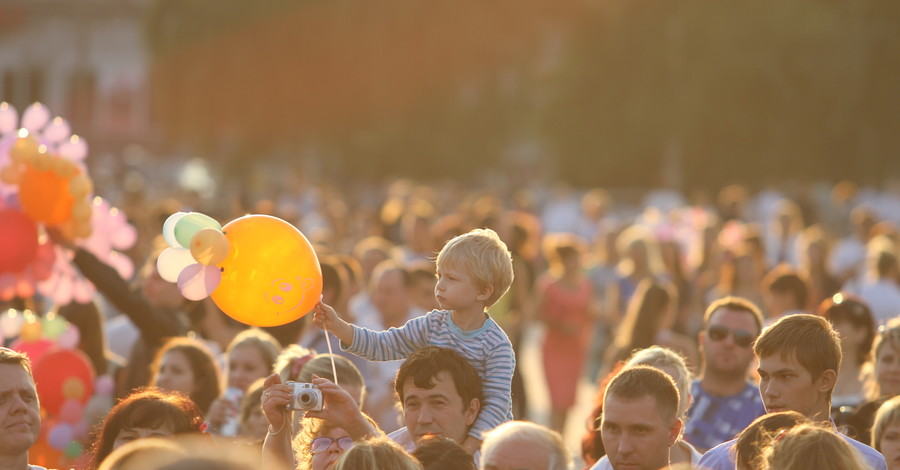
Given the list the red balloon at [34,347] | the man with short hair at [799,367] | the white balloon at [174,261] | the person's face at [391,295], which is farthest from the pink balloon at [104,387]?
the man with short hair at [799,367]

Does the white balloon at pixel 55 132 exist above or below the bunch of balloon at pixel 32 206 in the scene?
above

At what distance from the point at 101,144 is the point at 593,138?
33.6 meters

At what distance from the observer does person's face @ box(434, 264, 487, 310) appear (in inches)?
211

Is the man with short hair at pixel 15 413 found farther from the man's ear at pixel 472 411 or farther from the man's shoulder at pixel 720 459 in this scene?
the man's shoulder at pixel 720 459

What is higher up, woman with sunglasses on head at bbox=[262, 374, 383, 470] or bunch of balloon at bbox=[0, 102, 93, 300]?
bunch of balloon at bbox=[0, 102, 93, 300]

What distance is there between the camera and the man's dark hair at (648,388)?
16.6ft

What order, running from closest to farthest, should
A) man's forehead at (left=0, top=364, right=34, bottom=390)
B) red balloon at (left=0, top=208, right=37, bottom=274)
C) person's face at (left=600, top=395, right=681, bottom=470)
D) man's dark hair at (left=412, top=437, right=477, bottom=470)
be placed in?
man's dark hair at (left=412, top=437, right=477, bottom=470)
person's face at (left=600, top=395, right=681, bottom=470)
man's forehead at (left=0, top=364, right=34, bottom=390)
red balloon at (left=0, top=208, right=37, bottom=274)

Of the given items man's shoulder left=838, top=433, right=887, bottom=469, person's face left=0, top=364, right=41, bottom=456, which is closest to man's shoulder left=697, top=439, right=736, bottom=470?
man's shoulder left=838, top=433, right=887, bottom=469

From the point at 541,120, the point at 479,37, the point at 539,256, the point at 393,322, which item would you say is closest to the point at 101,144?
the point at 479,37

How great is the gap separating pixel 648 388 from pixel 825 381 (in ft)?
3.16

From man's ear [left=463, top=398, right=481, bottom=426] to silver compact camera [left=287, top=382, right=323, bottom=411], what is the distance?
2.16ft

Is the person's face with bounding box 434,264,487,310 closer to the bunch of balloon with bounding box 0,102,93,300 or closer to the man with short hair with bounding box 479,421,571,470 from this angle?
the man with short hair with bounding box 479,421,571,470

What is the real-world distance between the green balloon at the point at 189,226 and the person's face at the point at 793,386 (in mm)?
2277

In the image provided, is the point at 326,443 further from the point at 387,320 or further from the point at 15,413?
the point at 387,320
